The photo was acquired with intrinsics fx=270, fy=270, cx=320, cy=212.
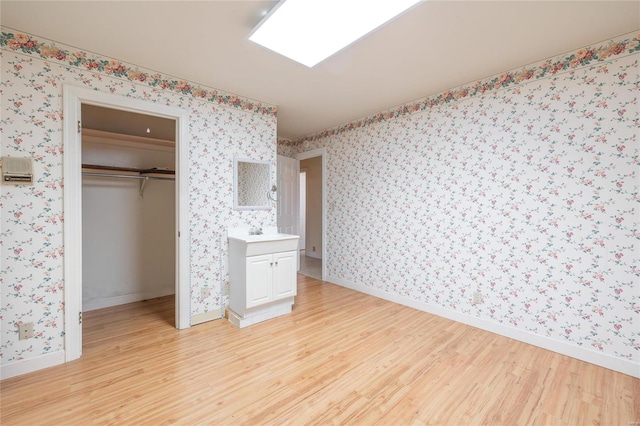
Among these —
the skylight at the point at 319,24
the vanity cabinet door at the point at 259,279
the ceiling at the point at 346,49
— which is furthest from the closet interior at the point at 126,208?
the skylight at the point at 319,24

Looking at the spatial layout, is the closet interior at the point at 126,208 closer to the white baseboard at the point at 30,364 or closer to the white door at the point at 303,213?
the white baseboard at the point at 30,364

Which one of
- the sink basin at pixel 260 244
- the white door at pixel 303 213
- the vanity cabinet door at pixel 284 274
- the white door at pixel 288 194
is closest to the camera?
the sink basin at pixel 260 244

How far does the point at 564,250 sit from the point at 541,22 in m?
1.73

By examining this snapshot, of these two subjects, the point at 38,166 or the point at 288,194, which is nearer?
the point at 38,166

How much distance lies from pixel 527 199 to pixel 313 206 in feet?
14.7

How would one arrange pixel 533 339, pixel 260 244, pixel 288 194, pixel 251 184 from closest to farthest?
pixel 533 339 → pixel 260 244 → pixel 251 184 → pixel 288 194

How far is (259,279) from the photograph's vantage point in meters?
2.75

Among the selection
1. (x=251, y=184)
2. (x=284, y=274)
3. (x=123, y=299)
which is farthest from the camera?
(x=123, y=299)

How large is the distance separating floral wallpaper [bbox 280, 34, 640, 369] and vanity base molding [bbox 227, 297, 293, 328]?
1.32m

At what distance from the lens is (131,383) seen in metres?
1.83

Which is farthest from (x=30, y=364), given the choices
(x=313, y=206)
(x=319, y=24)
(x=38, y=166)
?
(x=313, y=206)

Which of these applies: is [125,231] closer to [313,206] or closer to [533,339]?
[313,206]

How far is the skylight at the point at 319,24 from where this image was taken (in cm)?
155

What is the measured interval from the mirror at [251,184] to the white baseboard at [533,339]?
6.59 feet
